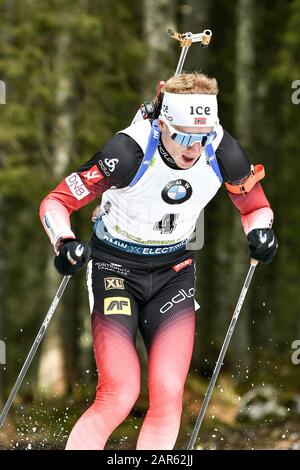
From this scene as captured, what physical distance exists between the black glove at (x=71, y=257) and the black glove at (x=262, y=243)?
1078 millimetres

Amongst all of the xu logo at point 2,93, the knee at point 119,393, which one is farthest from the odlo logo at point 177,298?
the xu logo at point 2,93

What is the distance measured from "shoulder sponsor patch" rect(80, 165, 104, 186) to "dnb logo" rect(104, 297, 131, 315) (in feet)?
2.26

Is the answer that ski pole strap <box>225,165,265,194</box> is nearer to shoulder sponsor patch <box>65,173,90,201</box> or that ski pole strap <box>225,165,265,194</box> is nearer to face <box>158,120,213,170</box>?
face <box>158,120,213,170</box>

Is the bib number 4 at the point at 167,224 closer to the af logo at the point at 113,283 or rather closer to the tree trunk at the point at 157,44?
the af logo at the point at 113,283

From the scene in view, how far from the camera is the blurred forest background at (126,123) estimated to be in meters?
10.6

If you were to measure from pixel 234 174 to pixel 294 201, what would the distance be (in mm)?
12937

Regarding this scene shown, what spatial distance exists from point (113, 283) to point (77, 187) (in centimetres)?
61

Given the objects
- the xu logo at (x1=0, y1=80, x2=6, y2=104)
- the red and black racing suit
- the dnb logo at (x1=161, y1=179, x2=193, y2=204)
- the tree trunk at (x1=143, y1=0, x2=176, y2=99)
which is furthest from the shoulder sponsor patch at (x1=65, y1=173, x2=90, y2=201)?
the xu logo at (x1=0, y1=80, x2=6, y2=104)

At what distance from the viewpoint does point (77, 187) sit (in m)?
5.71

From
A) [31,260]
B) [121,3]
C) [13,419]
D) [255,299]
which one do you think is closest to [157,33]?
[121,3]

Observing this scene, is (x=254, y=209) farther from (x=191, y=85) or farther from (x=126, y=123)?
(x=126, y=123)

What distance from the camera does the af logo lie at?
A: 231 inches

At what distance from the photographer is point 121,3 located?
45.8 ft

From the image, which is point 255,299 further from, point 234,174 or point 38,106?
point 234,174
